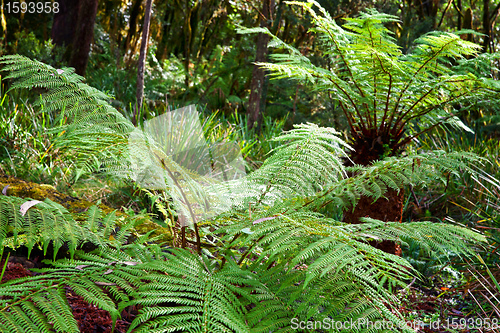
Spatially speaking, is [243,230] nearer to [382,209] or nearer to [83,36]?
[382,209]

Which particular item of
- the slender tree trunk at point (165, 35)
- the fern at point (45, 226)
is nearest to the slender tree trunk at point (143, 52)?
the fern at point (45, 226)

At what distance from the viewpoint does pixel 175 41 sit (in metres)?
11.5

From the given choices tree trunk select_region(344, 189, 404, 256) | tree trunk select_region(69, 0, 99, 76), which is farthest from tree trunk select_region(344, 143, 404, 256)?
tree trunk select_region(69, 0, 99, 76)

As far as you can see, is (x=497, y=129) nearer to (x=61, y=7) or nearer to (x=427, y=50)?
(x=427, y=50)

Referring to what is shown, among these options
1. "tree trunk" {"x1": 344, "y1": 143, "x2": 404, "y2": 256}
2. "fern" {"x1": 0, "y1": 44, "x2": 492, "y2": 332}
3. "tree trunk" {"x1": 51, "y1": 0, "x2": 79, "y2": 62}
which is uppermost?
"tree trunk" {"x1": 51, "y1": 0, "x2": 79, "y2": 62}

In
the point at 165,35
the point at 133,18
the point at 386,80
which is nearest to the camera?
the point at 386,80

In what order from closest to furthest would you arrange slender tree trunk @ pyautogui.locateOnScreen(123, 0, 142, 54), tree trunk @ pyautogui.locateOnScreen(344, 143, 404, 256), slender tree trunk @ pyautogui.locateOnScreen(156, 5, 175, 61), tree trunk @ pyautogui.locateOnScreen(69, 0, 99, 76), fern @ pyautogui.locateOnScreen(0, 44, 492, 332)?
fern @ pyautogui.locateOnScreen(0, 44, 492, 332) → tree trunk @ pyautogui.locateOnScreen(344, 143, 404, 256) → tree trunk @ pyautogui.locateOnScreen(69, 0, 99, 76) → slender tree trunk @ pyautogui.locateOnScreen(123, 0, 142, 54) → slender tree trunk @ pyautogui.locateOnScreen(156, 5, 175, 61)

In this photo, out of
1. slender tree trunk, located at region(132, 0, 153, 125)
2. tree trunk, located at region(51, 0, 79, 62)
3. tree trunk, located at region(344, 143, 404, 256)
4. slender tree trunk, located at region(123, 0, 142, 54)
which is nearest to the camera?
tree trunk, located at region(344, 143, 404, 256)

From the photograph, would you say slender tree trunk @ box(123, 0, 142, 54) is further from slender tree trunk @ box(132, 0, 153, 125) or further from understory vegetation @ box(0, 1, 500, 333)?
understory vegetation @ box(0, 1, 500, 333)

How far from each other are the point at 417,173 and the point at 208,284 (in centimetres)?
108

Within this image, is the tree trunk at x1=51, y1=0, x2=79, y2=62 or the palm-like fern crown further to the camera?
the tree trunk at x1=51, y1=0, x2=79, y2=62

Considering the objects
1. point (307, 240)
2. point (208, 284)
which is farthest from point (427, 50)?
point (208, 284)

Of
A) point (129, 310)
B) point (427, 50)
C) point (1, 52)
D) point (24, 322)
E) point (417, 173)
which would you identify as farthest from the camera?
point (1, 52)

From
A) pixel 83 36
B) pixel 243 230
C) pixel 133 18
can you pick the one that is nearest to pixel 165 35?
pixel 133 18
